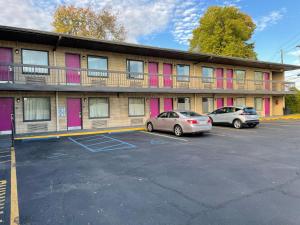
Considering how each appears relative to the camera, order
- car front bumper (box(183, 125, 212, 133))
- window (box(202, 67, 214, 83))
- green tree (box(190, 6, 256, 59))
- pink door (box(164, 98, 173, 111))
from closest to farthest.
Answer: car front bumper (box(183, 125, 212, 133)) → pink door (box(164, 98, 173, 111)) → window (box(202, 67, 214, 83)) → green tree (box(190, 6, 256, 59))

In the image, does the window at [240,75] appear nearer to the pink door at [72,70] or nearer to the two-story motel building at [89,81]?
the two-story motel building at [89,81]

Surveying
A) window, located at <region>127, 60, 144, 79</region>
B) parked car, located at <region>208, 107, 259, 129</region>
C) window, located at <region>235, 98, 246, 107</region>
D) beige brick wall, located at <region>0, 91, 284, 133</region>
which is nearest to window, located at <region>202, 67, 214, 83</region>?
beige brick wall, located at <region>0, 91, 284, 133</region>

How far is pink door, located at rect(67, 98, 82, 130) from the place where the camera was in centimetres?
1369

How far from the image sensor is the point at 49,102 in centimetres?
1316

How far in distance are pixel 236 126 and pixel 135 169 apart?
11.0 m

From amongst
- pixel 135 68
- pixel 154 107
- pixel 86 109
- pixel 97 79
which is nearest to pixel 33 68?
pixel 97 79

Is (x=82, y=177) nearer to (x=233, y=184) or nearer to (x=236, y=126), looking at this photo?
(x=233, y=184)

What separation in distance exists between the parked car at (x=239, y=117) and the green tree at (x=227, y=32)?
17710 mm

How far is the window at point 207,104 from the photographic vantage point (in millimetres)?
20167

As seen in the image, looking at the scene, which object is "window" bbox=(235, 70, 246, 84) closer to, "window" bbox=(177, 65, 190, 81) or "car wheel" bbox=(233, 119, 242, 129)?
"window" bbox=(177, 65, 190, 81)

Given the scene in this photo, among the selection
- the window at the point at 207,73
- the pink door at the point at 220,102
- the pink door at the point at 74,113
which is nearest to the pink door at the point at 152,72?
the window at the point at 207,73

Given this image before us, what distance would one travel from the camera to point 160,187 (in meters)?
4.48

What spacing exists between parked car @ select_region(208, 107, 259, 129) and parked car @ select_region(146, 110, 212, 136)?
405 cm

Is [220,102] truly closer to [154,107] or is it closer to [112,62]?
[154,107]
